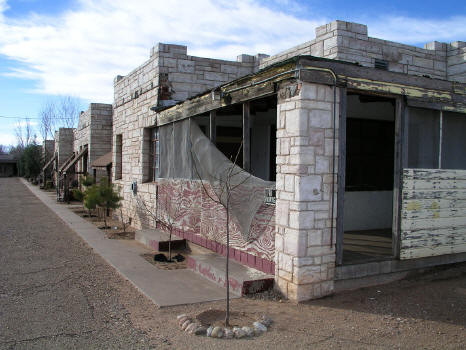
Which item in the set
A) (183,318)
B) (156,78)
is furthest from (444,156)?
(156,78)

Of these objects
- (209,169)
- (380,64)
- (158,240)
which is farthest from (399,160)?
(158,240)

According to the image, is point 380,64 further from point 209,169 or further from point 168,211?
point 168,211

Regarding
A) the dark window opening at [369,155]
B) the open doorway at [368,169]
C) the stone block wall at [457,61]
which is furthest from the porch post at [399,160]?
the stone block wall at [457,61]

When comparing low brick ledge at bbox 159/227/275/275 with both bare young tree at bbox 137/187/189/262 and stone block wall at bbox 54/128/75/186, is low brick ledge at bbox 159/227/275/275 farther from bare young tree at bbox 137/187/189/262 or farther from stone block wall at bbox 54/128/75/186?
stone block wall at bbox 54/128/75/186

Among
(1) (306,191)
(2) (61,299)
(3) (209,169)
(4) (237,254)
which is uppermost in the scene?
(3) (209,169)

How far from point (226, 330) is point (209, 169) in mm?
3289

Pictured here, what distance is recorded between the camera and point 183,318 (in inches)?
185

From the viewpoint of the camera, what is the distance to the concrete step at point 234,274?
5570mm

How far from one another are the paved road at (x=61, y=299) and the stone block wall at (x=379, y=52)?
595 centimetres

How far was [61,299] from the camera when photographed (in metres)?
5.50

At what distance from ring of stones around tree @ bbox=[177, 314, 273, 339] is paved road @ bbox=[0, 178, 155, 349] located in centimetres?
45

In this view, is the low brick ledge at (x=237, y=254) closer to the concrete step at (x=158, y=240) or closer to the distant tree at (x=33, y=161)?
the concrete step at (x=158, y=240)

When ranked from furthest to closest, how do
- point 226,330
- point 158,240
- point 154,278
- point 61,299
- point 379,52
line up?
1. point 379,52
2. point 158,240
3. point 154,278
4. point 61,299
5. point 226,330

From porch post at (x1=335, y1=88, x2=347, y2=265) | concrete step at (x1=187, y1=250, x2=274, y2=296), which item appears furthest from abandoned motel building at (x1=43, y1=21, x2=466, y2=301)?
concrete step at (x1=187, y1=250, x2=274, y2=296)
